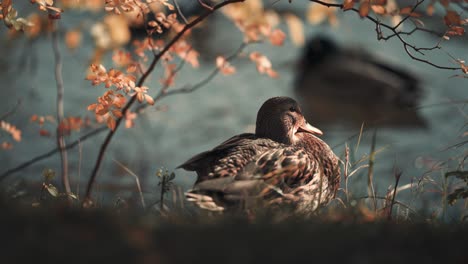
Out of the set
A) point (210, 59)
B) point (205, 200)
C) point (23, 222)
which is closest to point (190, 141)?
point (210, 59)

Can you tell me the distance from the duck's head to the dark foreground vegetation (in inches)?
94.3

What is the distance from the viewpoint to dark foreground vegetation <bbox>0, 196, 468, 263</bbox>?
1.99m

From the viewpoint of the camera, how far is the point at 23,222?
215 centimetres

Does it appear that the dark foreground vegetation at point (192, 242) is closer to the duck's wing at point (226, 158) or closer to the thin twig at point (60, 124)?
the duck's wing at point (226, 158)

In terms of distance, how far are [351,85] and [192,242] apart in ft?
43.0

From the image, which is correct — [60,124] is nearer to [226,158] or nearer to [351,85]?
[226,158]

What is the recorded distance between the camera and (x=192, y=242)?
214 centimetres

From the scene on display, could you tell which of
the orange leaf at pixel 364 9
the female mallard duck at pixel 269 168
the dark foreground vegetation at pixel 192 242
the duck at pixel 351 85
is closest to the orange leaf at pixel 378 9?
the orange leaf at pixel 364 9

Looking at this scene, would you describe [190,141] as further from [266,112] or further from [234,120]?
[266,112]

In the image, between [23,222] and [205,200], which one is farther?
[205,200]

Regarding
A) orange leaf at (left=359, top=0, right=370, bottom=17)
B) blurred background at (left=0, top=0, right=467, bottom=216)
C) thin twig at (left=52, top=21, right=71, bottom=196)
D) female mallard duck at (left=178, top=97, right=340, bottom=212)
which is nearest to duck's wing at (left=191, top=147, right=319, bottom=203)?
female mallard duck at (left=178, top=97, right=340, bottom=212)

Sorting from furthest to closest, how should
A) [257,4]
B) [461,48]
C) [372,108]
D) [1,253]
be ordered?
[461,48]
[372,108]
[257,4]
[1,253]

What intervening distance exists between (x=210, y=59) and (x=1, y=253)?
12.4 metres

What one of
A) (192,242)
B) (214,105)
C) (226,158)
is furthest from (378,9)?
(214,105)
